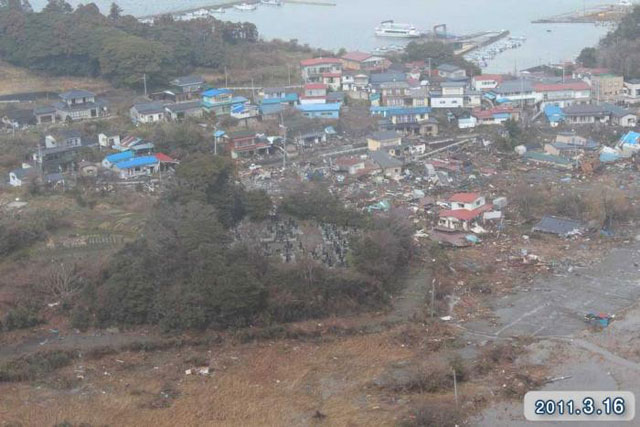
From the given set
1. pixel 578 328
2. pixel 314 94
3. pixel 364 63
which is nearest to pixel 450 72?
pixel 364 63

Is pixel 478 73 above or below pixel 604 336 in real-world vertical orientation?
above

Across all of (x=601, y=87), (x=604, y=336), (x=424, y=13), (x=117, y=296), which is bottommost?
(x=604, y=336)

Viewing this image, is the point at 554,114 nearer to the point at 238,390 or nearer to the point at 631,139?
the point at 631,139

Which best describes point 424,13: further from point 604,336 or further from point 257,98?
point 604,336

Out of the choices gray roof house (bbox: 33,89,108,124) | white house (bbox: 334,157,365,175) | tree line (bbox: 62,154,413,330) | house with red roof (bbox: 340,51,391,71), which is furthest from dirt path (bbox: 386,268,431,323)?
house with red roof (bbox: 340,51,391,71)

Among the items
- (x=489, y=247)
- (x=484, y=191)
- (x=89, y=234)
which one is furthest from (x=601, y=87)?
(x=89, y=234)

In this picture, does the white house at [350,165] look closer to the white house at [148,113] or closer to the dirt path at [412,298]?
the dirt path at [412,298]

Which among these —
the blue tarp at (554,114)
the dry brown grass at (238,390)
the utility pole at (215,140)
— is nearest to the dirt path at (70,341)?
the dry brown grass at (238,390)
